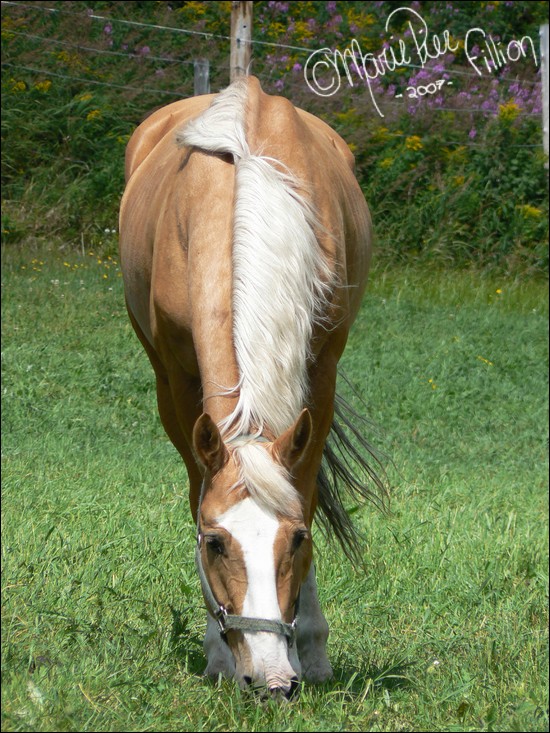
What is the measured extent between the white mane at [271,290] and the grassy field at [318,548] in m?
0.76

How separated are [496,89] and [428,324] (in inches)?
154

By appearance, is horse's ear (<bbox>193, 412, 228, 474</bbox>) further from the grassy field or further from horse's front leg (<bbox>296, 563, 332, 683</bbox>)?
horse's front leg (<bbox>296, 563, 332, 683</bbox>)

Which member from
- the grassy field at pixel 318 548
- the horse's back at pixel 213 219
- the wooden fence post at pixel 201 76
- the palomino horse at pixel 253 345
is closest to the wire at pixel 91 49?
the wooden fence post at pixel 201 76

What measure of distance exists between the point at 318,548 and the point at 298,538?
2.02 metres

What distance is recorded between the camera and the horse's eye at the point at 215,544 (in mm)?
2736

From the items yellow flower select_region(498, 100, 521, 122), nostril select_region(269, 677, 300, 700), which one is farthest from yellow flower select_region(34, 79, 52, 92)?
nostril select_region(269, 677, 300, 700)

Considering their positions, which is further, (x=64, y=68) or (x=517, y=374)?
(x=64, y=68)

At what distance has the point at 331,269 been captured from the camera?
328 centimetres

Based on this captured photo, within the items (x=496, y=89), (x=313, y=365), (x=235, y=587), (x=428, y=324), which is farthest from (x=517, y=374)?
(x=235, y=587)

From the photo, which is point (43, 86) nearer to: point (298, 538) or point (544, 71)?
point (544, 71)

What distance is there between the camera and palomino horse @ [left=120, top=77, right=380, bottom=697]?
2688mm

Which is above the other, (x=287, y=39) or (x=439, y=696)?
(x=287, y=39)

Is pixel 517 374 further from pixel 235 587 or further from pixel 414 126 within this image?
pixel 235 587

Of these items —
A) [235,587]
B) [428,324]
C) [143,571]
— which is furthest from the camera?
[428,324]
